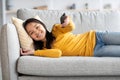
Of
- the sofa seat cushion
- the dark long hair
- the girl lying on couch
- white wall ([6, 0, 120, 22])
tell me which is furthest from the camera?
white wall ([6, 0, 120, 22])

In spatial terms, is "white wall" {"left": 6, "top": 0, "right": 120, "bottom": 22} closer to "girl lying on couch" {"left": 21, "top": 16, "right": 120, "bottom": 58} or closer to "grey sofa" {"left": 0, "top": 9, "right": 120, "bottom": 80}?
"girl lying on couch" {"left": 21, "top": 16, "right": 120, "bottom": 58}

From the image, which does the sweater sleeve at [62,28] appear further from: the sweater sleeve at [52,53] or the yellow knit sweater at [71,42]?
the sweater sleeve at [52,53]

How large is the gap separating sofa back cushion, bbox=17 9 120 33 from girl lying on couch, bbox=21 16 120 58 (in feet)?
0.70

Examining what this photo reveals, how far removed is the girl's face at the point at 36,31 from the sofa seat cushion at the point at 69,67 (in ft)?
1.15

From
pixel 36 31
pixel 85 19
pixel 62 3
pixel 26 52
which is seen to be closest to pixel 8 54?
pixel 26 52

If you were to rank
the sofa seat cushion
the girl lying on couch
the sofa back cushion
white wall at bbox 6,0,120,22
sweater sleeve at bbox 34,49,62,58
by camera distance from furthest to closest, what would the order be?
white wall at bbox 6,0,120,22 → the sofa back cushion → the girl lying on couch → sweater sleeve at bbox 34,49,62,58 → the sofa seat cushion

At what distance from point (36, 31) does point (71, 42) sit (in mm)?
293

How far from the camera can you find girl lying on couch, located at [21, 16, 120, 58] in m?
1.93

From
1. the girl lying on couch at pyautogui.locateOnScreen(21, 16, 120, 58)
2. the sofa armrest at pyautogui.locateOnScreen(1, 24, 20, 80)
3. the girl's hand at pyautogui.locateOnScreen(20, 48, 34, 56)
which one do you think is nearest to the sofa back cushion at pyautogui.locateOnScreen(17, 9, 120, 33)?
the girl lying on couch at pyautogui.locateOnScreen(21, 16, 120, 58)

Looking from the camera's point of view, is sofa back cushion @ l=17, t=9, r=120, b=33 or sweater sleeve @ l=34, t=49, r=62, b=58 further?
sofa back cushion @ l=17, t=9, r=120, b=33

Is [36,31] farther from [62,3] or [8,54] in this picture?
[62,3]

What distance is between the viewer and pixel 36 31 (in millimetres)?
1995

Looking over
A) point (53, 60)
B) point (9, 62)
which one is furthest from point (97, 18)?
point (9, 62)

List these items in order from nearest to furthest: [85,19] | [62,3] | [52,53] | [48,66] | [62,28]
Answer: [48,66], [52,53], [62,28], [85,19], [62,3]
